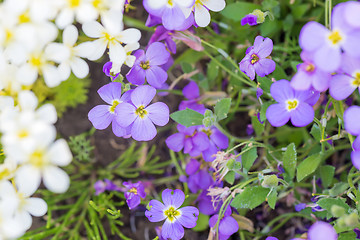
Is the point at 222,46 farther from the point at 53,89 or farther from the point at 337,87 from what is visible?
the point at 53,89

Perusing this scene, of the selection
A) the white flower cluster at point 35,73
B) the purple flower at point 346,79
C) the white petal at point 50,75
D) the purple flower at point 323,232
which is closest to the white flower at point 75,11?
the white flower cluster at point 35,73

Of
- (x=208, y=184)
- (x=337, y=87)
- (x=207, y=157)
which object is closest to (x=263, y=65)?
(x=337, y=87)

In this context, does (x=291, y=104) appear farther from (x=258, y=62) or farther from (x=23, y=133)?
(x=23, y=133)

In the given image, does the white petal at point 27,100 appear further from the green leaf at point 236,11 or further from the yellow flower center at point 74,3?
the green leaf at point 236,11

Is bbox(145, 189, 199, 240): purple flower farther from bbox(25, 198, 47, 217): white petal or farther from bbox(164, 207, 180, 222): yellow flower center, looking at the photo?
bbox(25, 198, 47, 217): white petal

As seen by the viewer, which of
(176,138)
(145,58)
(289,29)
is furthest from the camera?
(289,29)

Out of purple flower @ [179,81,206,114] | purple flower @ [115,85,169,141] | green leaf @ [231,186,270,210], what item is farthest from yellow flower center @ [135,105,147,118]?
green leaf @ [231,186,270,210]
